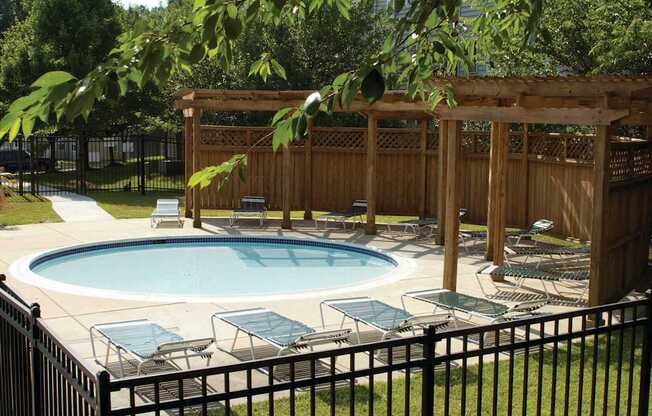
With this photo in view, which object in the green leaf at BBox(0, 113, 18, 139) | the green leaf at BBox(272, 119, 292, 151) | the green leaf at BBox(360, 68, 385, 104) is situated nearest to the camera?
the green leaf at BBox(0, 113, 18, 139)

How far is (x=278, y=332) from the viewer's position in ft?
28.0

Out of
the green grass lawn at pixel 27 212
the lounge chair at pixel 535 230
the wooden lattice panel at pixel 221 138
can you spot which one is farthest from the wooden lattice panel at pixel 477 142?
the green grass lawn at pixel 27 212

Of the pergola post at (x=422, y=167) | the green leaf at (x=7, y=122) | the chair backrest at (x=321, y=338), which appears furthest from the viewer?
the pergola post at (x=422, y=167)

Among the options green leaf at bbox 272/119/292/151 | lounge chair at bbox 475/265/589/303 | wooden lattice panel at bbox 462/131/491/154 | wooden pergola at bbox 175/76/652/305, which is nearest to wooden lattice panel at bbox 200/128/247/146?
wooden lattice panel at bbox 462/131/491/154

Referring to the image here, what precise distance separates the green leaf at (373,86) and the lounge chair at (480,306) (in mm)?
6409

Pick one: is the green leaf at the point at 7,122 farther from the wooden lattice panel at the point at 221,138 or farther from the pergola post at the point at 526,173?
the wooden lattice panel at the point at 221,138

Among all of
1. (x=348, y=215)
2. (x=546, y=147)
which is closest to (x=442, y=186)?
(x=546, y=147)

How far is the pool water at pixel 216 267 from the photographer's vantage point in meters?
13.7

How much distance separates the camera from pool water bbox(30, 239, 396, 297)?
1370 cm

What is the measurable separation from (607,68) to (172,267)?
9664 millimetres

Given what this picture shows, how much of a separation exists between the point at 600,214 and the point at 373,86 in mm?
7259

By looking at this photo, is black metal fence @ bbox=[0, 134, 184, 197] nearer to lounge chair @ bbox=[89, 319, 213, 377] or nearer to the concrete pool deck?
the concrete pool deck

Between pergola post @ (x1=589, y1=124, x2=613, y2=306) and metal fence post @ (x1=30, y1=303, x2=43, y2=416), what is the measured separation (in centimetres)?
707

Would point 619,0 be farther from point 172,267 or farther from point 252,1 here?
point 252,1
